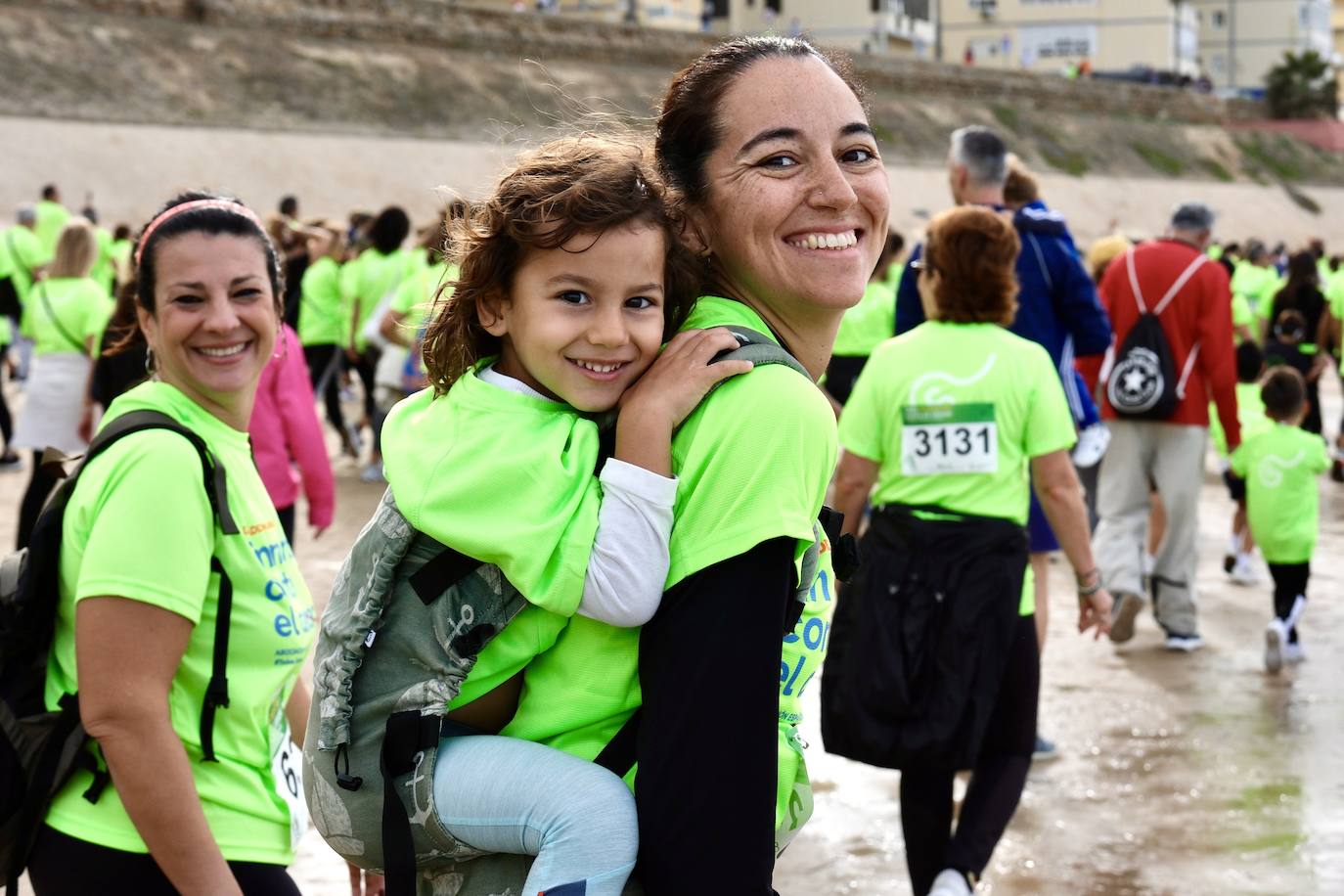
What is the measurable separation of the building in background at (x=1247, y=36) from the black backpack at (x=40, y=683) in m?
95.1

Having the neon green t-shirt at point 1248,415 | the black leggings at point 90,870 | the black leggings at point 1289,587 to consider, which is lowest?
the black leggings at point 1289,587

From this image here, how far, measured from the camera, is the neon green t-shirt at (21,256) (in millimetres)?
16438

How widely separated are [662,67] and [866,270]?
170 feet

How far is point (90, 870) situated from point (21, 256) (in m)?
14.9

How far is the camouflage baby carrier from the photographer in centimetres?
205

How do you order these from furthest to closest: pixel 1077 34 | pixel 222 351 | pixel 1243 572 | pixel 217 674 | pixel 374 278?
pixel 1077 34 < pixel 374 278 < pixel 1243 572 < pixel 222 351 < pixel 217 674

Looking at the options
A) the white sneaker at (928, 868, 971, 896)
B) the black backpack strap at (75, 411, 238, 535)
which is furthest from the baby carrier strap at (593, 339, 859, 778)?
the white sneaker at (928, 868, 971, 896)

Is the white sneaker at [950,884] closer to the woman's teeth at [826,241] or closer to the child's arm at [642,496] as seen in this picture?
the woman's teeth at [826,241]

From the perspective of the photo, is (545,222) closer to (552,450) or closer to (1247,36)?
(552,450)

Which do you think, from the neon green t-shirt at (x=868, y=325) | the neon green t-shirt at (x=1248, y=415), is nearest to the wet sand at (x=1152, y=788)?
the neon green t-shirt at (x=1248, y=415)

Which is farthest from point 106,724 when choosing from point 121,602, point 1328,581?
point 1328,581

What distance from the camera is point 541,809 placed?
1989 millimetres

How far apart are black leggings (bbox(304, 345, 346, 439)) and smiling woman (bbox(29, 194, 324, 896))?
10564 mm

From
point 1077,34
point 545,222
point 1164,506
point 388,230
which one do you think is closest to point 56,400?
point 388,230
